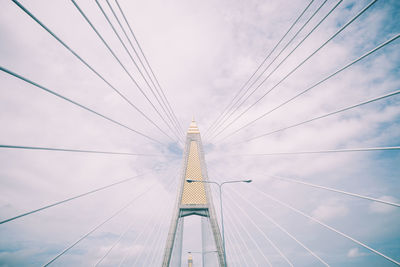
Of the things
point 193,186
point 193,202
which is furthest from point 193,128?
point 193,202

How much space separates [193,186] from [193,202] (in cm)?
171

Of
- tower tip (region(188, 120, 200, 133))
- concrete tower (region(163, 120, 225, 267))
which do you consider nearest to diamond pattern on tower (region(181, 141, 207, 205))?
concrete tower (region(163, 120, 225, 267))

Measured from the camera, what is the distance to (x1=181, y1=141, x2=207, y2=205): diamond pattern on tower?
21531 mm

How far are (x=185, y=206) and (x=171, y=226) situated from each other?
90.9 inches

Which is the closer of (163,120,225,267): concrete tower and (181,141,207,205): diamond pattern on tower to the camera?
(163,120,225,267): concrete tower

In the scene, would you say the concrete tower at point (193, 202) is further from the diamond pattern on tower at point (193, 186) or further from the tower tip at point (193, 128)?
the tower tip at point (193, 128)

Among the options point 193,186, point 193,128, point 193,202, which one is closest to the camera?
point 193,202

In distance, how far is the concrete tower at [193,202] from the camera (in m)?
19.4

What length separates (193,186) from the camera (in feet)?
73.2

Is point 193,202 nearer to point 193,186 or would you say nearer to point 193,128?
point 193,186

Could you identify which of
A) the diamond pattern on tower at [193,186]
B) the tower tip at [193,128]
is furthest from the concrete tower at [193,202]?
the tower tip at [193,128]

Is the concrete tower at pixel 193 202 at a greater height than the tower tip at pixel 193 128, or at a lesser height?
lesser

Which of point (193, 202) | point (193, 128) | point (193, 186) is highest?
point (193, 128)

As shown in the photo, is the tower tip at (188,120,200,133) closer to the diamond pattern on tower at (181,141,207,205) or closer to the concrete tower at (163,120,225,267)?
the concrete tower at (163,120,225,267)
